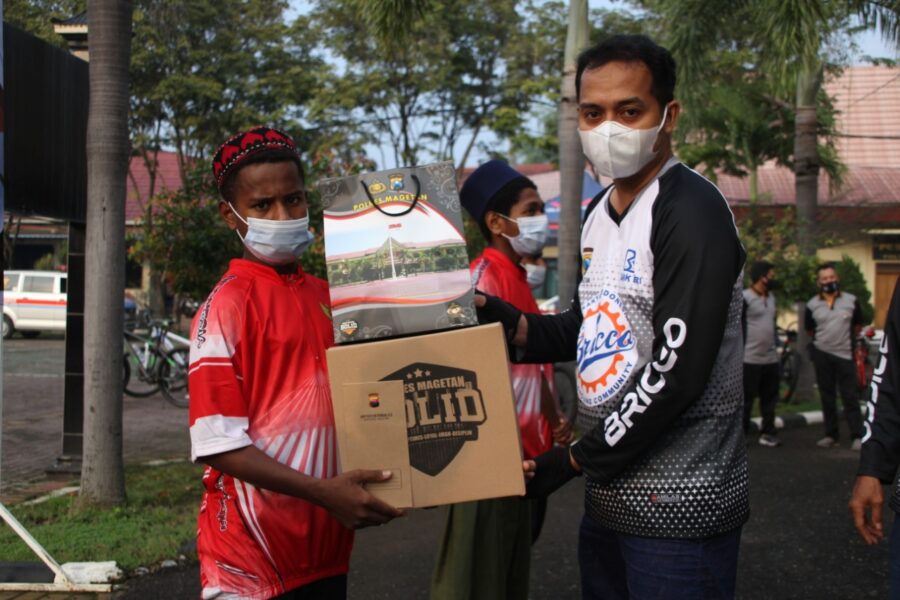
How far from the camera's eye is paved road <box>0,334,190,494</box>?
319 inches

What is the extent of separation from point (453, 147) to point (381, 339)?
74.9 feet

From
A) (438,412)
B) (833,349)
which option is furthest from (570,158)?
(438,412)

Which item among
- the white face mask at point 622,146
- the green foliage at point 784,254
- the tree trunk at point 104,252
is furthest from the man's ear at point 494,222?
the green foliage at point 784,254

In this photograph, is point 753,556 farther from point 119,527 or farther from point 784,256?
point 784,256

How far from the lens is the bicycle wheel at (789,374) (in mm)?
12484

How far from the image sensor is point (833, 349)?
31.7ft

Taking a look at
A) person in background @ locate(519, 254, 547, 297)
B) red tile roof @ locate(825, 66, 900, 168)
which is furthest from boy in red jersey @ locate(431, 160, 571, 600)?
red tile roof @ locate(825, 66, 900, 168)

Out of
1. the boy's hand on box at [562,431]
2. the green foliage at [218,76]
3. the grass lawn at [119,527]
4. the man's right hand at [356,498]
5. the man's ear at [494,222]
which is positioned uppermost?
the green foliage at [218,76]

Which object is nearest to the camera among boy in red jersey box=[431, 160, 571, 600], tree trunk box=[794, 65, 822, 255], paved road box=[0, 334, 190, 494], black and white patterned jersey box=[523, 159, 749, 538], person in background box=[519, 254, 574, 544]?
black and white patterned jersey box=[523, 159, 749, 538]

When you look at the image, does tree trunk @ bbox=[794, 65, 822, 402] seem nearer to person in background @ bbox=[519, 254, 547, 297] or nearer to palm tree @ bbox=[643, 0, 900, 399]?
palm tree @ bbox=[643, 0, 900, 399]

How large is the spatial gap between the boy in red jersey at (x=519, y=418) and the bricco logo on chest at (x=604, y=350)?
1.24 metres

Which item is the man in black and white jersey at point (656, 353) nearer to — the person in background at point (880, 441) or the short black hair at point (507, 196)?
the person in background at point (880, 441)

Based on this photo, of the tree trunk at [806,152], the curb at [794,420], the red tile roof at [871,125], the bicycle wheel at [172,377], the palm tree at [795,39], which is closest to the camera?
the palm tree at [795,39]

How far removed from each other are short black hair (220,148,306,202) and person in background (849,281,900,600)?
1.76 metres
